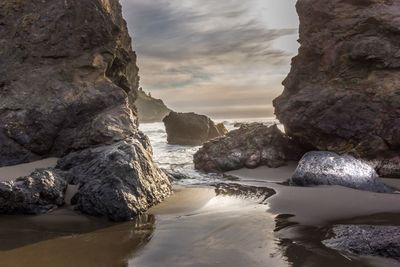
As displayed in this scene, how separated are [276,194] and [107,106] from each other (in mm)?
4617

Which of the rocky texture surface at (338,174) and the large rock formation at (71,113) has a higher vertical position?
the large rock formation at (71,113)

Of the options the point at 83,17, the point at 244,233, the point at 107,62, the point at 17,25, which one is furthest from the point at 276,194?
the point at 17,25

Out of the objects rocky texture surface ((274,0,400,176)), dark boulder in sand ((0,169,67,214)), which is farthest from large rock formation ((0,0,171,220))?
rocky texture surface ((274,0,400,176))

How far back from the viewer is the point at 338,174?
7.91 m

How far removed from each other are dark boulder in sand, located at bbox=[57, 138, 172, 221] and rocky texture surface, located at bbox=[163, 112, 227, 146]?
59.2ft

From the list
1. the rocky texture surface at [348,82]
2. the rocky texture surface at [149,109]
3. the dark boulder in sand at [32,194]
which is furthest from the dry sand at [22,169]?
the rocky texture surface at [149,109]

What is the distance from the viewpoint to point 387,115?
952cm

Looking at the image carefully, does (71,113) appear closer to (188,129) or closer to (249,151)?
(249,151)

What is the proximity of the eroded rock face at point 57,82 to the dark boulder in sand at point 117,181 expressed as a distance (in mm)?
1109

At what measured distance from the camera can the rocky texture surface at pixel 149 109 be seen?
291ft

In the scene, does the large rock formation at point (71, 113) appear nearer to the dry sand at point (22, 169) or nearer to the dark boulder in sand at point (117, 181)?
the dark boulder in sand at point (117, 181)

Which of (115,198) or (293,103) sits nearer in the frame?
(115,198)

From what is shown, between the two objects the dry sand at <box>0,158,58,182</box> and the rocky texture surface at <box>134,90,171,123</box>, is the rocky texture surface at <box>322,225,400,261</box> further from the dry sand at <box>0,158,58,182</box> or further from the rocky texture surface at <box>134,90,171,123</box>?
the rocky texture surface at <box>134,90,171,123</box>

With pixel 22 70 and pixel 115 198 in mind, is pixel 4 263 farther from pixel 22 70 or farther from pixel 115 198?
pixel 22 70
